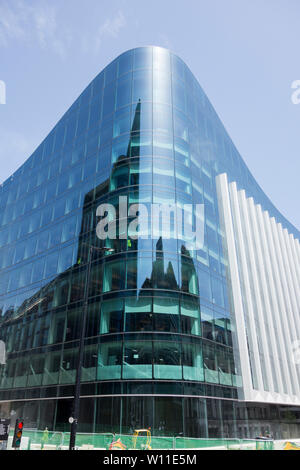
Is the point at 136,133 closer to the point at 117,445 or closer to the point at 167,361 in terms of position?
the point at 167,361

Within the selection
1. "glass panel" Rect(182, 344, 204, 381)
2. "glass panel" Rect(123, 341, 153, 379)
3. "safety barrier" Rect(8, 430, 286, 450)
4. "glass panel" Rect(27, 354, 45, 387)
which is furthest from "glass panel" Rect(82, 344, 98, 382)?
"glass panel" Rect(182, 344, 204, 381)

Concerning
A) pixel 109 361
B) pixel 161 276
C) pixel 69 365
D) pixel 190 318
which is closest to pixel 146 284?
pixel 161 276

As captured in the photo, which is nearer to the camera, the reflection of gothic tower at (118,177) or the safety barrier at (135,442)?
the safety barrier at (135,442)

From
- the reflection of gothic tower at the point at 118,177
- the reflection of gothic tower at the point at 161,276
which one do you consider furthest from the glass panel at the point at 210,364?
the reflection of gothic tower at the point at 118,177

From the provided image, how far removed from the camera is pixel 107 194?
30.2 metres

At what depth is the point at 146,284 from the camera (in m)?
25.0

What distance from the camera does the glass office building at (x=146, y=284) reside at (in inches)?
921

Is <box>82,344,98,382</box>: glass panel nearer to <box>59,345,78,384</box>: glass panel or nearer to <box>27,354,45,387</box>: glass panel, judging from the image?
<box>59,345,78,384</box>: glass panel

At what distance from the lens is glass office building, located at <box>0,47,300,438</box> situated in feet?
76.7

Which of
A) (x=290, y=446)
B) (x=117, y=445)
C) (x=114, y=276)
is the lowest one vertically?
(x=290, y=446)

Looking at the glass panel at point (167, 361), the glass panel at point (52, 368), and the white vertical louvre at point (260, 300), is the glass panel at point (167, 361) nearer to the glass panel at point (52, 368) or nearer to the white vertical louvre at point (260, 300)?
the white vertical louvre at point (260, 300)

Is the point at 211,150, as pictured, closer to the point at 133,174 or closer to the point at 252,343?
the point at 133,174

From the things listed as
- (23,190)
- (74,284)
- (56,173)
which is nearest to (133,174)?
(74,284)

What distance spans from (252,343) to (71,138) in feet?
92.9
